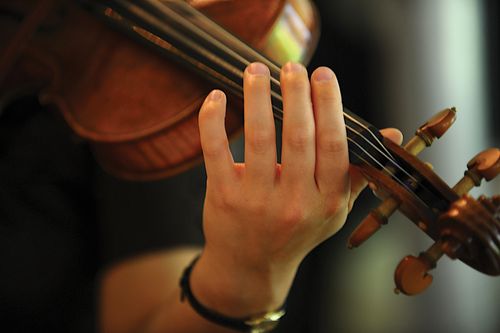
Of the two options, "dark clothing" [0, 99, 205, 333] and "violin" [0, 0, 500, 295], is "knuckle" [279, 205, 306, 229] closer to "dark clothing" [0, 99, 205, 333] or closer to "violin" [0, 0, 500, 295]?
"violin" [0, 0, 500, 295]

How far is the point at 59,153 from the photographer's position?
0.72 m

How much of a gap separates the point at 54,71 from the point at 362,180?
1.14 feet

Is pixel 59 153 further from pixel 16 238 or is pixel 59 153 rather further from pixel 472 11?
pixel 472 11

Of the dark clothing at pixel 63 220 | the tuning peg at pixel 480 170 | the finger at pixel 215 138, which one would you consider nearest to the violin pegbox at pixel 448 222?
the tuning peg at pixel 480 170

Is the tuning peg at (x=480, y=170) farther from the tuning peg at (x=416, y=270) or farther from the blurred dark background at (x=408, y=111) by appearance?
the blurred dark background at (x=408, y=111)

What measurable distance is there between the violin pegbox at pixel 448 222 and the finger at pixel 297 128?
52 millimetres

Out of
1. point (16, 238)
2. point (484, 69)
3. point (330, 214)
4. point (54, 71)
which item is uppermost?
point (484, 69)

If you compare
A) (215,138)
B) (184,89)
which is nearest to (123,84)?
(184,89)

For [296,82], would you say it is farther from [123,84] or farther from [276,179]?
[123,84]

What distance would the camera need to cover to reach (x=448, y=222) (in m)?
0.35

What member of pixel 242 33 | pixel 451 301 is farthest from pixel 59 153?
pixel 451 301

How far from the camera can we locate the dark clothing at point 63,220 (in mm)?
632

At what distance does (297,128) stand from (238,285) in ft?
0.57

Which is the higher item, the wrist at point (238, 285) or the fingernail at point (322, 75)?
the fingernail at point (322, 75)
